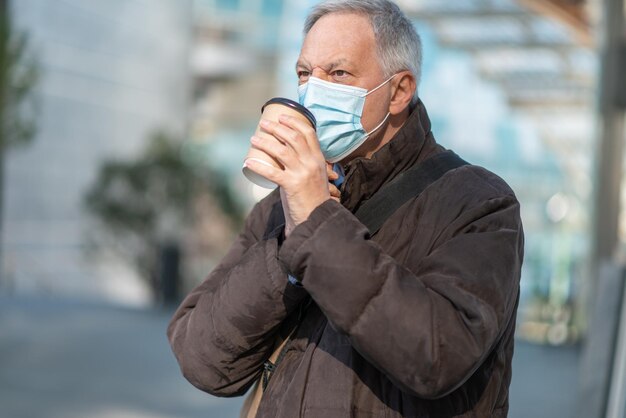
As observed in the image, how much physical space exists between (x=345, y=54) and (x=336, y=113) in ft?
0.45

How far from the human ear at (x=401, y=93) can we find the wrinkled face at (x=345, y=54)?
0.05 metres

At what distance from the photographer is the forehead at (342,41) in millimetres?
2127

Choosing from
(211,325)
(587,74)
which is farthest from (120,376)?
(587,74)

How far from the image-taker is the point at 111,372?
848cm

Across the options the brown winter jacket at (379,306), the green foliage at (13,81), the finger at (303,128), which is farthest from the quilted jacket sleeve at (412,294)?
the green foliage at (13,81)

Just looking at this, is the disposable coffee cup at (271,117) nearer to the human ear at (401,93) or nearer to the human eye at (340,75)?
the human eye at (340,75)

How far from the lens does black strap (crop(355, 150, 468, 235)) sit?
6.87 ft

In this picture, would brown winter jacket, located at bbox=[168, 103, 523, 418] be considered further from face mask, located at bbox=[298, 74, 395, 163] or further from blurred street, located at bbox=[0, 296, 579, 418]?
blurred street, located at bbox=[0, 296, 579, 418]

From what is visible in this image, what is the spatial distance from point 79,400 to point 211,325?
5.49 m

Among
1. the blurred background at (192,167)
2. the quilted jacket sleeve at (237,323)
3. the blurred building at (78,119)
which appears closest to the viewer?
the quilted jacket sleeve at (237,323)

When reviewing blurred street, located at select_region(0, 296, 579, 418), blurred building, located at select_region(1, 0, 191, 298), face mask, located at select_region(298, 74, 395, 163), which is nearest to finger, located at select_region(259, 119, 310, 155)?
face mask, located at select_region(298, 74, 395, 163)

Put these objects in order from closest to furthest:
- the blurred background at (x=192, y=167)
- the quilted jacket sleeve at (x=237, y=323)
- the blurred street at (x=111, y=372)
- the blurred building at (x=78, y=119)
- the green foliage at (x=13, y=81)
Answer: the quilted jacket sleeve at (x=237, y=323) → the blurred street at (x=111, y=372) → the blurred background at (x=192, y=167) → the green foliage at (x=13, y=81) → the blurred building at (x=78, y=119)

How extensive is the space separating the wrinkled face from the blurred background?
0.24m

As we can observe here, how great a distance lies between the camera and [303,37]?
2254 millimetres
